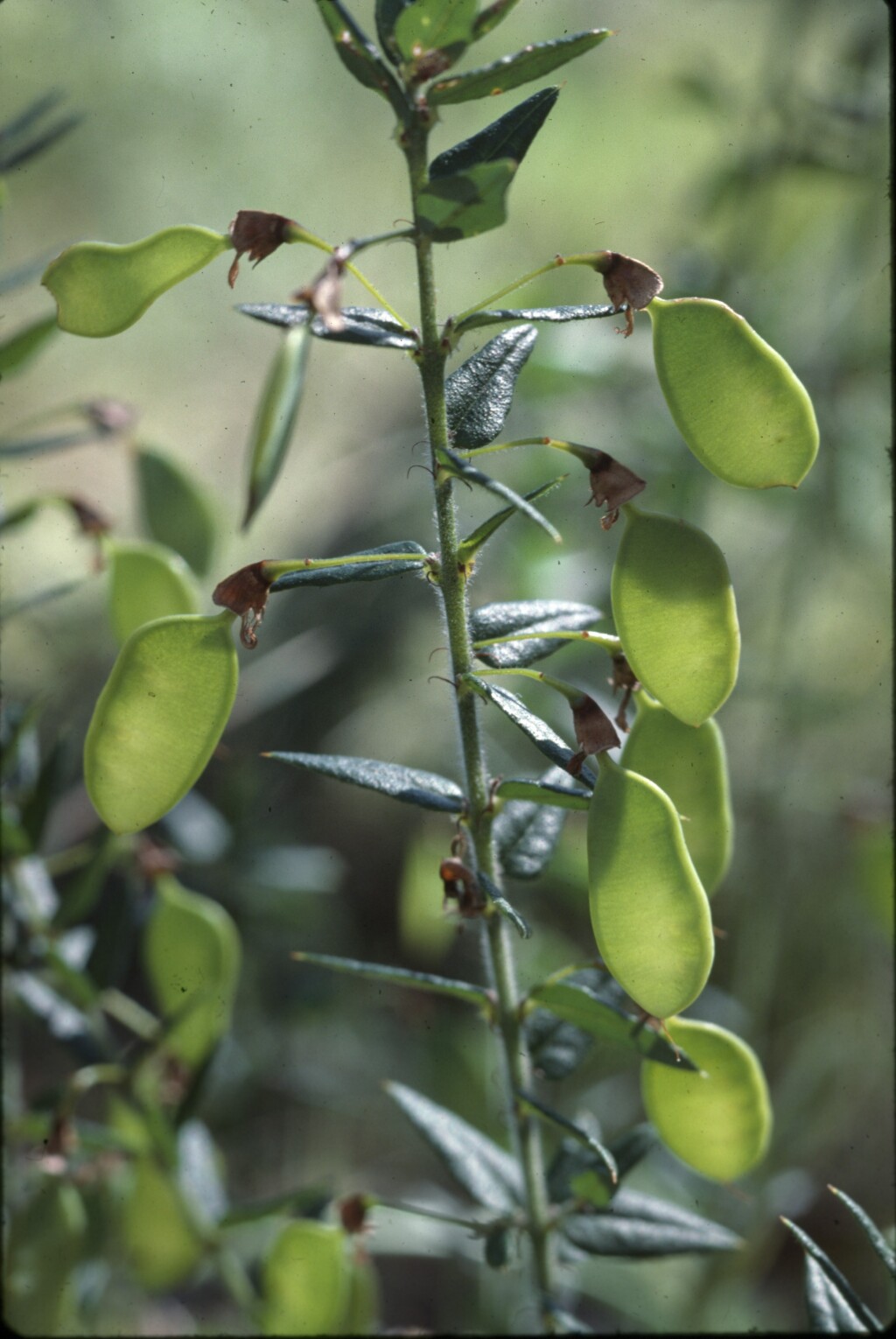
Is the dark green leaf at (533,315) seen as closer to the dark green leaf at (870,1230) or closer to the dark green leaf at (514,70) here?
the dark green leaf at (514,70)

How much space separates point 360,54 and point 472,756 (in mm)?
170

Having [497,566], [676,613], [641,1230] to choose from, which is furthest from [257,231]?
[497,566]

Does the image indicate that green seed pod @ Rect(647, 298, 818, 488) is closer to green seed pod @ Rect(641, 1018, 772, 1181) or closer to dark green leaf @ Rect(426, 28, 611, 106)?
dark green leaf @ Rect(426, 28, 611, 106)

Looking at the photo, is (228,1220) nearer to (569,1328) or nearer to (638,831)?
(569,1328)

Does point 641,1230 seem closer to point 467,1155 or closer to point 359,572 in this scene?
point 467,1155

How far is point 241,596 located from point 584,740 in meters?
0.10

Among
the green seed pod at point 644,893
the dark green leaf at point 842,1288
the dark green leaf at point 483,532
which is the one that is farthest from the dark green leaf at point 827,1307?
the dark green leaf at point 483,532

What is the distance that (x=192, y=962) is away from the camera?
0.50m

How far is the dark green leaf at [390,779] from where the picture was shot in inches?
11.7

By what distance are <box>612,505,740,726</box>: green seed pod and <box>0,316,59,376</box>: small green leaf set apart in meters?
0.28

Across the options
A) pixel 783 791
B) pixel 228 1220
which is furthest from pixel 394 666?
pixel 228 1220

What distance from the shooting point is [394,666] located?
0.96 m

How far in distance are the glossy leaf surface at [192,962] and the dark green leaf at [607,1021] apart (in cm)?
21

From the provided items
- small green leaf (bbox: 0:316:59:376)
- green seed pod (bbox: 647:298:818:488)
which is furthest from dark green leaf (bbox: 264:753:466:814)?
small green leaf (bbox: 0:316:59:376)
